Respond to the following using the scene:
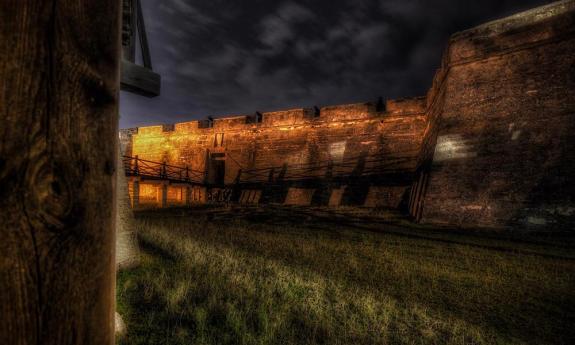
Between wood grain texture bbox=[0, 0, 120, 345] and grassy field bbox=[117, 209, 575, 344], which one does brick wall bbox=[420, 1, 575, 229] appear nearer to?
grassy field bbox=[117, 209, 575, 344]

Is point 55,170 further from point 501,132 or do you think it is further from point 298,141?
point 298,141

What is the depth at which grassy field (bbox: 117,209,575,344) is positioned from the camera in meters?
2.30

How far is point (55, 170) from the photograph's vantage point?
0.57m

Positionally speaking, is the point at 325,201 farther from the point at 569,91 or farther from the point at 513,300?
the point at 513,300

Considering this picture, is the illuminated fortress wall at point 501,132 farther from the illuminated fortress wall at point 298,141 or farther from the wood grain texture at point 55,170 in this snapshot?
the wood grain texture at point 55,170

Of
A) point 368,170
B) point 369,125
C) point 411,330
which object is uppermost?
point 369,125

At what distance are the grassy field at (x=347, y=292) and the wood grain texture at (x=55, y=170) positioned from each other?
1.77 m

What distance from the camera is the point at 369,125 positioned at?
1408 cm

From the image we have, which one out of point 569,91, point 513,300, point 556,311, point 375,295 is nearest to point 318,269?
point 375,295

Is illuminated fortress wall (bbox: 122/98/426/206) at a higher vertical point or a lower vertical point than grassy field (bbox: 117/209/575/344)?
higher

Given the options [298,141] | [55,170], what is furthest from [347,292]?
[298,141]

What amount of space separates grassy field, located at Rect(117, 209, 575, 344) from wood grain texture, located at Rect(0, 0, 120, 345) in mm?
1775

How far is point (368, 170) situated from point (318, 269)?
10.2 meters

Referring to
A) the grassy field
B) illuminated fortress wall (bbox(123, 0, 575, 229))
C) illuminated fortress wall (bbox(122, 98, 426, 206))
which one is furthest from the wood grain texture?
illuminated fortress wall (bbox(122, 98, 426, 206))
